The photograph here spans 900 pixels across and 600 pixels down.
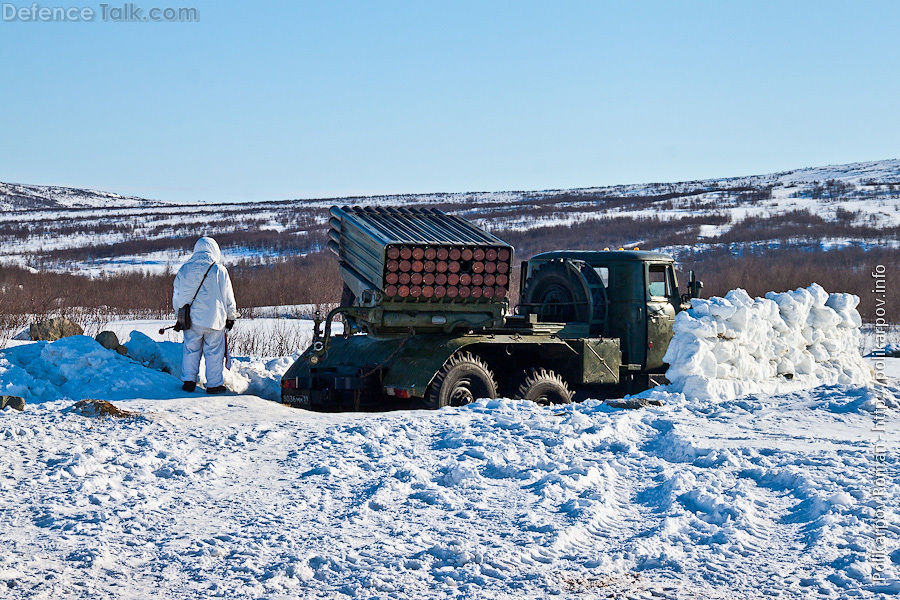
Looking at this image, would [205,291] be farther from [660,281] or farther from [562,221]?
[562,221]

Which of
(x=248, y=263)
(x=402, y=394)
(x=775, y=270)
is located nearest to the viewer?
(x=402, y=394)

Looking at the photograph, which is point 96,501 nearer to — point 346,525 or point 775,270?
point 346,525

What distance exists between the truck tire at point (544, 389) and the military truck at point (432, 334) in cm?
1

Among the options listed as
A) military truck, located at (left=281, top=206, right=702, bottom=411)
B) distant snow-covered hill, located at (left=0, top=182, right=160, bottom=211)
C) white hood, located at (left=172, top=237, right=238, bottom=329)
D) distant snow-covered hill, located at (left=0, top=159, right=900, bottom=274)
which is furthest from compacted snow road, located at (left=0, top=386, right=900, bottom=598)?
distant snow-covered hill, located at (left=0, top=182, right=160, bottom=211)

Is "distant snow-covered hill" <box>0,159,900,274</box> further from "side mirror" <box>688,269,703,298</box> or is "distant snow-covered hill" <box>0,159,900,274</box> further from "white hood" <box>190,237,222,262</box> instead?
"white hood" <box>190,237,222,262</box>

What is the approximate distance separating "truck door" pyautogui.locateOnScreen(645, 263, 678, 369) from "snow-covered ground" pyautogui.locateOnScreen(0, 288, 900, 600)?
1442 mm

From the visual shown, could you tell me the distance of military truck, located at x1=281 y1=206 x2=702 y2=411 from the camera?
9.94 meters

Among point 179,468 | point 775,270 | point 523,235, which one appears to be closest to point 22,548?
point 179,468

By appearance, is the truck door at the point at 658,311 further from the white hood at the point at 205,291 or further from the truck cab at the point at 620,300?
the white hood at the point at 205,291

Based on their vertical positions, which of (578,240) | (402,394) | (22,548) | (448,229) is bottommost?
(22,548)

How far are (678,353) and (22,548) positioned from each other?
770cm

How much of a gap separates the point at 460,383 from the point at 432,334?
716mm

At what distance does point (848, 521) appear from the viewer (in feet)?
19.2

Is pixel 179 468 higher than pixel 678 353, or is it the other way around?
pixel 678 353
